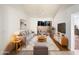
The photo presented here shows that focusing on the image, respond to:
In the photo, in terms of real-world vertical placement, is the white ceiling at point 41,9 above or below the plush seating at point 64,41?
above

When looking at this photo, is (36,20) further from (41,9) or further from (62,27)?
(62,27)

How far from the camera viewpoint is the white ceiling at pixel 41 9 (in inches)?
85.3

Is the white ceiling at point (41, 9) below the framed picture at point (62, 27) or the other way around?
the other way around

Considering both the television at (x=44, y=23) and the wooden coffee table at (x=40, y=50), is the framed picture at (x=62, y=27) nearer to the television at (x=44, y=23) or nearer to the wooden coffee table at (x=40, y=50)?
the television at (x=44, y=23)

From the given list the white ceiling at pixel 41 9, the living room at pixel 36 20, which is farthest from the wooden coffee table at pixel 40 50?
the white ceiling at pixel 41 9

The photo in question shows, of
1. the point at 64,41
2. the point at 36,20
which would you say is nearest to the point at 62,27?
the point at 64,41

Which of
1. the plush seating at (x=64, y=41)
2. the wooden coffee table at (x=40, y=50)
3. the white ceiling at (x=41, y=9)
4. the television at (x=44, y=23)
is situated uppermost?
the white ceiling at (x=41, y=9)

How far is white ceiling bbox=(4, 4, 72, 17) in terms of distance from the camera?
2.17 m

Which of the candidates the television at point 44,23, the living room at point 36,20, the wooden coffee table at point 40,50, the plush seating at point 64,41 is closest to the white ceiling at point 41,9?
the living room at point 36,20

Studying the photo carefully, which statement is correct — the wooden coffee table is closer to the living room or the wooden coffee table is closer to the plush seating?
the living room

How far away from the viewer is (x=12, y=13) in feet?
7.11

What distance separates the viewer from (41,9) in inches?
85.7

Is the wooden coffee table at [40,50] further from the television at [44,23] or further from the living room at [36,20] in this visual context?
the television at [44,23]

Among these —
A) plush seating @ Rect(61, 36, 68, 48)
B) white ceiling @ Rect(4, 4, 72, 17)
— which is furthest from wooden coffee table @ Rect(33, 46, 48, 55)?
white ceiling @ Rect(4, 4, 72, 17)
